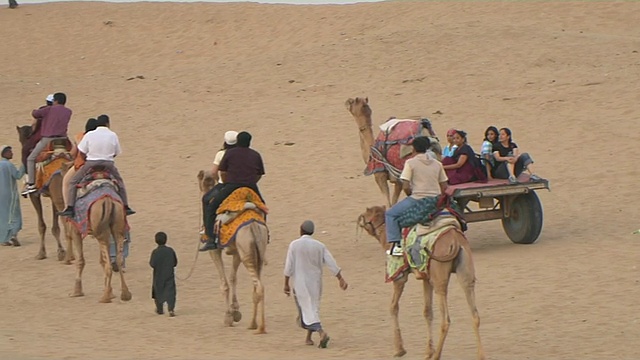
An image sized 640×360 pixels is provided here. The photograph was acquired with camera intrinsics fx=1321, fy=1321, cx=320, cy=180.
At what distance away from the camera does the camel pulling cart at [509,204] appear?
742 inches

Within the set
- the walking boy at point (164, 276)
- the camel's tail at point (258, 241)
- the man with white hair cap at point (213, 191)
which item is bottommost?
the walking boy at point (164, 276)

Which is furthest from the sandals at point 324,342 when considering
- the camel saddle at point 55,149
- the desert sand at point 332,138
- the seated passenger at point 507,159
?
the camel saddle at point 55,149

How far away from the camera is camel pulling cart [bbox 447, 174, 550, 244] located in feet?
61.9

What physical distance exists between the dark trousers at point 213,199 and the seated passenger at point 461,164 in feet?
13.8

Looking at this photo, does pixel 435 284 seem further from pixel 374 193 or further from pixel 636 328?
pixel 374 193

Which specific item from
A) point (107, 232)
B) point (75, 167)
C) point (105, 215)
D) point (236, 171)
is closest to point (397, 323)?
point (236, 171)

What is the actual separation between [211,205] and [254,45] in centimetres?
3013

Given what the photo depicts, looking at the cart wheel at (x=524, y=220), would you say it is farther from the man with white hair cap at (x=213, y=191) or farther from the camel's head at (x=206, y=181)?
the man with white hair cap at (x=213, y=191)

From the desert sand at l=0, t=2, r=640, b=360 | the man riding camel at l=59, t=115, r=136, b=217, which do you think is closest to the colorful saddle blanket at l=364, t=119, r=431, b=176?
the desert sand at l=0, t=2, r=640, b=360

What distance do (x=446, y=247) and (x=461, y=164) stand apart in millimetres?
5933

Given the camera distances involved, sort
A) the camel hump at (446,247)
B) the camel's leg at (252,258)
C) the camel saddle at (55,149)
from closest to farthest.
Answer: the camel hump at (446,247) → the camel's leg at (252,258) → the camel saddle at (55,149)

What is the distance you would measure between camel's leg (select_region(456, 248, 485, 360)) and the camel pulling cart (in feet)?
17.6

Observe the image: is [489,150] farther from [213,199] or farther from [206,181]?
[213,199]

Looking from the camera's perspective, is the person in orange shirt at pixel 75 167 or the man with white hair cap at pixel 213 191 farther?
the person in orange shirt at pixel 75 167
